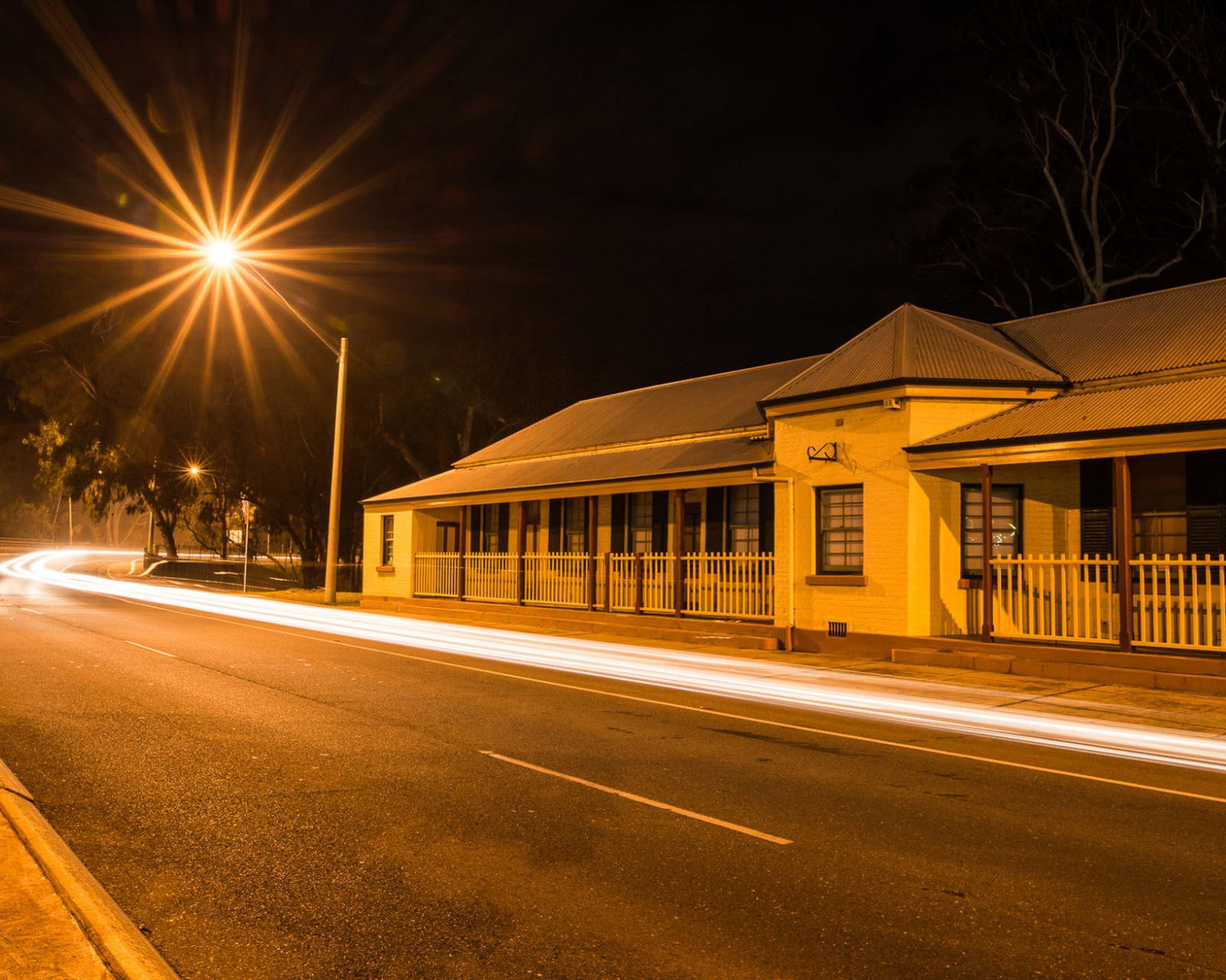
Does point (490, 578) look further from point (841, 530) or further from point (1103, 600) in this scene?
point (1103, 600)

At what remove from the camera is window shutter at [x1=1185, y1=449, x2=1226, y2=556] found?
14.5m

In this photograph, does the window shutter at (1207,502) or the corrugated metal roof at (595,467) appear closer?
the window shutter at (1207,502)

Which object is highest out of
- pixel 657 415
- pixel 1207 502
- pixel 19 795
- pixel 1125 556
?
pixel 657 415

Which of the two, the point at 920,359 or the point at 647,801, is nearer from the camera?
the point at 647,801

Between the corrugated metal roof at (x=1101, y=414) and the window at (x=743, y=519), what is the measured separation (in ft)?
19.0

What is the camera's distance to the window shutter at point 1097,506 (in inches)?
614

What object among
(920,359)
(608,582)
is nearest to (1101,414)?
(920,359)

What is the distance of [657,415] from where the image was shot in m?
26.8

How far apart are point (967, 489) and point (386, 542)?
781 inches

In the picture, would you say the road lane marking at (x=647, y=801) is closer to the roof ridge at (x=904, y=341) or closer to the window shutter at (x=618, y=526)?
the roof ridge at (x=904, y=341)

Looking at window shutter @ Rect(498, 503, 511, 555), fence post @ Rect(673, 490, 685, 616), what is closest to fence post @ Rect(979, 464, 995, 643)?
fence post @ Rect(673, 490, 685, 616)

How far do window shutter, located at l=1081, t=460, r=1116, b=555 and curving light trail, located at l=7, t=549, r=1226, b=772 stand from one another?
478 centimetres

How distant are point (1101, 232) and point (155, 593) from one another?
3711 cm

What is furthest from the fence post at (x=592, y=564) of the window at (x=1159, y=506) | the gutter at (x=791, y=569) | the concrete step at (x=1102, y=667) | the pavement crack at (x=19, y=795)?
the pavement crack at (x=19, y=795)
